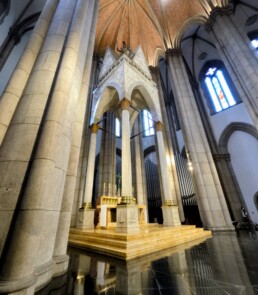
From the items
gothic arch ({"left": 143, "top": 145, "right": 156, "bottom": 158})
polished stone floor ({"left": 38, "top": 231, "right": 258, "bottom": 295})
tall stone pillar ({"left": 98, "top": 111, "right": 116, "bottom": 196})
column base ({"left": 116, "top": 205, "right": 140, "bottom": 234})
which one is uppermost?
gothic arch ({"left": 143, "top": 145, "right": 156, "bottom": 158})

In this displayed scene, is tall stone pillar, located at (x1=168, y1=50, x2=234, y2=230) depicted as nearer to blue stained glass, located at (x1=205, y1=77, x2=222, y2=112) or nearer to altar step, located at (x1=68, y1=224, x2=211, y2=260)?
altar step, located at (x1=68, y1=224, x2=211, y2=260)

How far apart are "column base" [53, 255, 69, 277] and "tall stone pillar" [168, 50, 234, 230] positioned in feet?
19.3

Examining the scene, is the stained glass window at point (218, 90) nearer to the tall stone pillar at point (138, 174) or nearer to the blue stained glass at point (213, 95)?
the blue stained glass at point (213, 95)

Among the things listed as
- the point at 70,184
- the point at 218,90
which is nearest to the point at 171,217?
the point at 70,184

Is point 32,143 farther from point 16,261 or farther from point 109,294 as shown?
point 109,294

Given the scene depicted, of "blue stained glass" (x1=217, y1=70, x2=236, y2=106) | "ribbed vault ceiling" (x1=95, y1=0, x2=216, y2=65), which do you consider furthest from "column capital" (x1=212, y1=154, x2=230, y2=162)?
"ribbed vault ceiling" (x1=95, y1=0, x2=216, y2=65)

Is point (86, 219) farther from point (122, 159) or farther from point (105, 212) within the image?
point (122, 159)

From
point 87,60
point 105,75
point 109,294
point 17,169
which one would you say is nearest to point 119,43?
point 105,75

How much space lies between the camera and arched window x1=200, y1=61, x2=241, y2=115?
39.7ft

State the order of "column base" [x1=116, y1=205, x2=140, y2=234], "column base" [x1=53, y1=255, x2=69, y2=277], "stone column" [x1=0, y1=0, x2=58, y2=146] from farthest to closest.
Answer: "column base" [x1=116, y1=205, x2=140, y2=234] < "stone column" [x1=0, y1=0, x2=58, y2=146] < "column base" [x1=53, y1=255, x2=69, y2=277]

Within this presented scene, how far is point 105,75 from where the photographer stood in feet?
23.4

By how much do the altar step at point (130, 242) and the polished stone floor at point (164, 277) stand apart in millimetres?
315

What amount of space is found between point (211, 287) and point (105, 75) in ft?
25.2

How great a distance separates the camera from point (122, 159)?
4.56m
